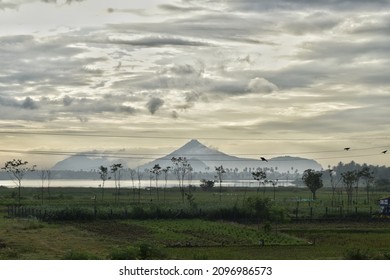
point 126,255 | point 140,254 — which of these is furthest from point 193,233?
point 126,255

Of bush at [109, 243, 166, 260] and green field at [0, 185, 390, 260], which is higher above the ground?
bush at [109, 243, 166, 260]

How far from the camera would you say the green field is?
42250mm

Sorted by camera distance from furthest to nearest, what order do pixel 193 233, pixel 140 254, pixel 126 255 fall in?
pixel 193 233 → pixel 140 254 → pixel 126 255

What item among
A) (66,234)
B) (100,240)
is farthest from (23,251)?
(66,234)

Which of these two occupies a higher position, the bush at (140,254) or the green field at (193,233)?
the bush at (140,254)

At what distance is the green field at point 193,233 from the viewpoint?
42250 mm

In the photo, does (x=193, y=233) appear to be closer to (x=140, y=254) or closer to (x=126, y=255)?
(x=140, y=254)

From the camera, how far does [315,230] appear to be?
64.0 metres

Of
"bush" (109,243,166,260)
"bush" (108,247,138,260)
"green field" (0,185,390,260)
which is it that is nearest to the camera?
"bush" (108,247,138,260)

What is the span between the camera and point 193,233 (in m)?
59.8

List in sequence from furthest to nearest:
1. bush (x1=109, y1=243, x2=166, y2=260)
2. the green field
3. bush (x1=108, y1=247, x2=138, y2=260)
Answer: the green field
bush (x1=109, y1=243, x2=166, y2=260)
bush (x1=108, y1=247, x2=138, y2=260)
